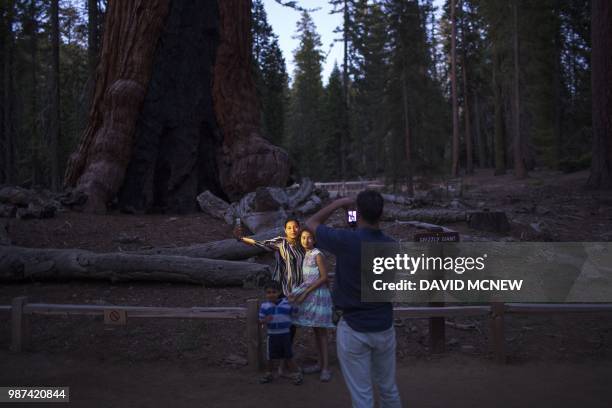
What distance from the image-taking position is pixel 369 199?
354 centimetres

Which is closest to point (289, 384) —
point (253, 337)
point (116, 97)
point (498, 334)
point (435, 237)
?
point (253, 337)

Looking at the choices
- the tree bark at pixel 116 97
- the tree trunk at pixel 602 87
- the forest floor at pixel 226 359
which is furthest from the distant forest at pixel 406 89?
the forest floor at pixel 226 359

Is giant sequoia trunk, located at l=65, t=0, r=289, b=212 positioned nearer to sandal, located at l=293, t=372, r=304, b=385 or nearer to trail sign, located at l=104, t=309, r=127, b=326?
trail sign, located at l=104, t=309, r=127, b=326

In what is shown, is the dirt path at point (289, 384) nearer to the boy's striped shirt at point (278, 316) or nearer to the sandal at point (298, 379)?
the sandal at point (298, 379)

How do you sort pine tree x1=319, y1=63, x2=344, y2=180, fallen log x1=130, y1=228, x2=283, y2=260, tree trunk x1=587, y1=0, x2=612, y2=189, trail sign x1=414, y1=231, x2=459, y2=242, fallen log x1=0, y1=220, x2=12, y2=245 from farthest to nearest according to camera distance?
pine tree x1=319, y1=63, x2=344, y2=180 < tree trunk x1=587, y1=0, x2=612, y2=189 < fallen log x1=0, y1=220, x2=12, y2=245 < fallen log x1=130, y1=228, x2=283, y2=260 < trail sign x1=414, y1=231, x2=459, y2=242

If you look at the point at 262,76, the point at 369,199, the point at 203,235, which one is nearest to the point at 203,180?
the point at 203,235

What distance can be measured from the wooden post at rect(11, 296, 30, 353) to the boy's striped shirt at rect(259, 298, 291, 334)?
3.42 meters

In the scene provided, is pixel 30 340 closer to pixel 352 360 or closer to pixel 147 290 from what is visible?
pixel 147 290

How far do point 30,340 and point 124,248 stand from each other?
3403mm

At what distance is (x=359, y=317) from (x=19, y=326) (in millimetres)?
5381

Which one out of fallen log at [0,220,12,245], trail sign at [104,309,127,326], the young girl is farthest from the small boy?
fallen log at [0,220,12,245]

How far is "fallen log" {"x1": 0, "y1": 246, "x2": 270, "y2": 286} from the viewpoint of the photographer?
834cm

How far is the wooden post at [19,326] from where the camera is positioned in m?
6.67

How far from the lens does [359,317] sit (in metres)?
3.49
